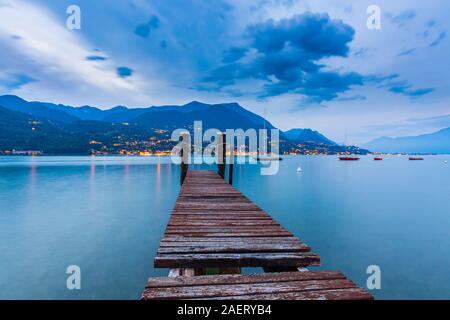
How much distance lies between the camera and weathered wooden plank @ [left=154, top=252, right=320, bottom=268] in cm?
327

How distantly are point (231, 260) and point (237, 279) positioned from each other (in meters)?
0.65

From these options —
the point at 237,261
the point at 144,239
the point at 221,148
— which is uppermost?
the point at 221,148

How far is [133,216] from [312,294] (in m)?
18.1

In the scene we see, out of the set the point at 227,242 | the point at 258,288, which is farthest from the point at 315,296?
the point at 227,242

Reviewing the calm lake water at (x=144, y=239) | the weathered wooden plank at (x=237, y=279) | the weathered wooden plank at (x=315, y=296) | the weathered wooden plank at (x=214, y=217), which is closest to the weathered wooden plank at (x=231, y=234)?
the weathered wooden plank at (x=214, y=217)

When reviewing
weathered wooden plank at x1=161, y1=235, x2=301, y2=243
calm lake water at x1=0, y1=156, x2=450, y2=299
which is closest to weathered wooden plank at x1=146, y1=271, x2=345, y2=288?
weathered wooden plank at x1=161, y1=235, x2=301, y2=243

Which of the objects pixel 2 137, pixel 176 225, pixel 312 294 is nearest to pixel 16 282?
pixel 176 225

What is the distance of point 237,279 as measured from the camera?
273 centimetres

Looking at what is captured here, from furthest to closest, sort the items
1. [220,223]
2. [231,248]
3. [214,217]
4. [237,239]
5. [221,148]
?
[221,148] → [214,217] → [220,223] → [237,239] → [231,248]

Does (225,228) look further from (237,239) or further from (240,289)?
(240,289)

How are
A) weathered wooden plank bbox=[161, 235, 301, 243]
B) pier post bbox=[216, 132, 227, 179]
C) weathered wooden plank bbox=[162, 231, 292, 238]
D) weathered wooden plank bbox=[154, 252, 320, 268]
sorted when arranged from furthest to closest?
pier post bbox=[216, 132, 227, 179], weathered wooden plank bbox=[162, 231, 292, 238], weathered wooden plank bbox=[161, 235, 301, 243], weathered wooden plank bbox=[154, 252, 320, 268]

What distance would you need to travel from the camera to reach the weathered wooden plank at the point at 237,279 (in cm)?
261

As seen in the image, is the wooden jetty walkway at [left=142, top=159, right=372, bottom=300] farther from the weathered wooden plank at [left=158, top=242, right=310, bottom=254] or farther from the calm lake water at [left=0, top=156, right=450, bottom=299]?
the calm lake water at [left=0, top=156, right=450, bottom=299]
